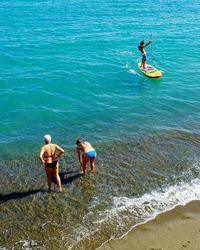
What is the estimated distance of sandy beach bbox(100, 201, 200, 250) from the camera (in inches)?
444

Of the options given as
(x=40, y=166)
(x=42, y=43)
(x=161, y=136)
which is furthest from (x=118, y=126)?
(x=42, y=43)

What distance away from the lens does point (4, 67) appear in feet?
94.6

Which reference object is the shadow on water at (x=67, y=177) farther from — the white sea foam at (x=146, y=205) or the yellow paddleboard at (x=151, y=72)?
the yellow paddleboard at (x=151, y=72)

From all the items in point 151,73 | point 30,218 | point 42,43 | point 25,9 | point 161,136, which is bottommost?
point 30,218

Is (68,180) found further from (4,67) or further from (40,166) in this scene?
(4,67)

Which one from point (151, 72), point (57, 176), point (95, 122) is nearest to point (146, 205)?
point (57, 176)

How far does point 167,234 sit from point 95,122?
409 inches

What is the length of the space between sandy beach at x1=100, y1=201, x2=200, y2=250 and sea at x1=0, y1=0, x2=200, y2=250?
355mm

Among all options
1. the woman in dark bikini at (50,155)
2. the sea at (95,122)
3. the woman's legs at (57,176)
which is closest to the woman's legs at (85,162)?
the sea at (95,122)

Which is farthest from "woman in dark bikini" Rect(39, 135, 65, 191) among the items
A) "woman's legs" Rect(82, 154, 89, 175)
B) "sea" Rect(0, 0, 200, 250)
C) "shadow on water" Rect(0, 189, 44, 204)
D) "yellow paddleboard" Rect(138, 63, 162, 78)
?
"yellow paddleboard" Rect(138, 63, 162, 78)

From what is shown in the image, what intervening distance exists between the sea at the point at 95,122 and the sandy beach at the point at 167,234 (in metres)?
0.35

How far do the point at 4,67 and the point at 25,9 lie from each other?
21387mm

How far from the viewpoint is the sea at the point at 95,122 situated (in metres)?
12.9

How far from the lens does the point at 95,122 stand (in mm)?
20953
